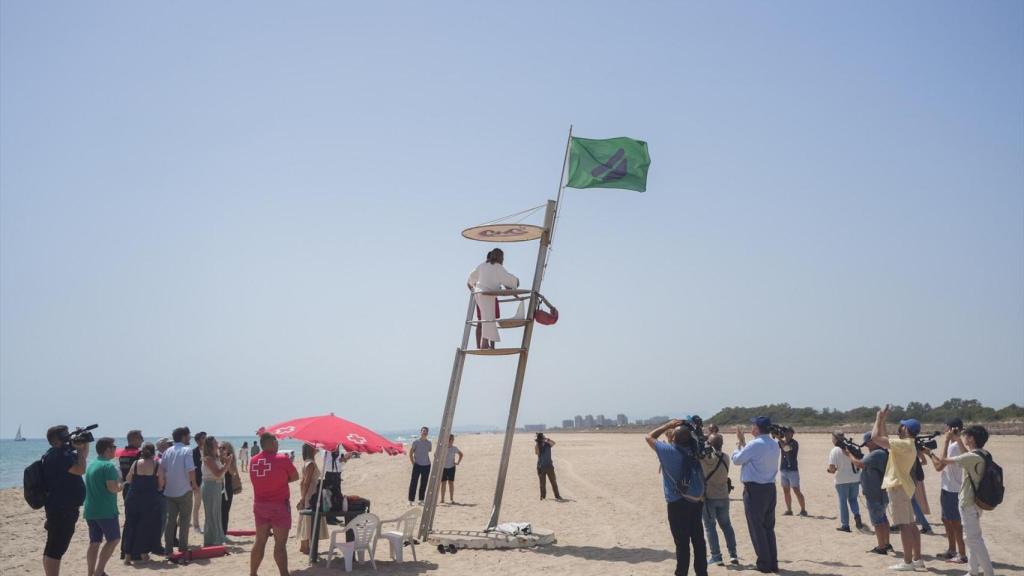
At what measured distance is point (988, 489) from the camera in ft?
24.8

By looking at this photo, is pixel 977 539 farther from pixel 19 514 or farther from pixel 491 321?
pixel 19 514

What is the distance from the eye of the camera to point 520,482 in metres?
21.9

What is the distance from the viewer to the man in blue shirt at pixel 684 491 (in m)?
7.61

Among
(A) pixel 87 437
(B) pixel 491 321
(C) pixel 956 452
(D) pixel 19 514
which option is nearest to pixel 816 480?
(C) pixel 956 452

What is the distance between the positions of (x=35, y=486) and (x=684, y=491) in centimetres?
671

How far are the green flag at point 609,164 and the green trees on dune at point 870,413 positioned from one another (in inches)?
1617

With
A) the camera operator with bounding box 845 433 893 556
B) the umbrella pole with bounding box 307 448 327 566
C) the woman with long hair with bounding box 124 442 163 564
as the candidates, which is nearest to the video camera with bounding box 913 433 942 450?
the camera operator with bounding box 845 433 893 556

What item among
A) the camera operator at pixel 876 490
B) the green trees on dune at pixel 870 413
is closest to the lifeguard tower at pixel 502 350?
the camera operator at pixel 876 490

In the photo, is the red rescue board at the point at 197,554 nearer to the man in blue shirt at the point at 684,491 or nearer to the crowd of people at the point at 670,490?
the crowd of people at the point at 670,490

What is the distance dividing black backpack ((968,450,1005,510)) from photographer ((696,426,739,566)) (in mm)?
2729

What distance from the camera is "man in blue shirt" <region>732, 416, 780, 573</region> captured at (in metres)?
8.67

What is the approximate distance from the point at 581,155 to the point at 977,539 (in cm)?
759

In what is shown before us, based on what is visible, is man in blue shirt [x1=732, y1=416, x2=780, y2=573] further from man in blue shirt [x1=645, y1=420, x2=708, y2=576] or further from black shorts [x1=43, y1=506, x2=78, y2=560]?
black shorts [x1=43, y1=506, x2=78, y2=560]

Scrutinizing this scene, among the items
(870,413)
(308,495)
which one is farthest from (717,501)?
(870,413)
